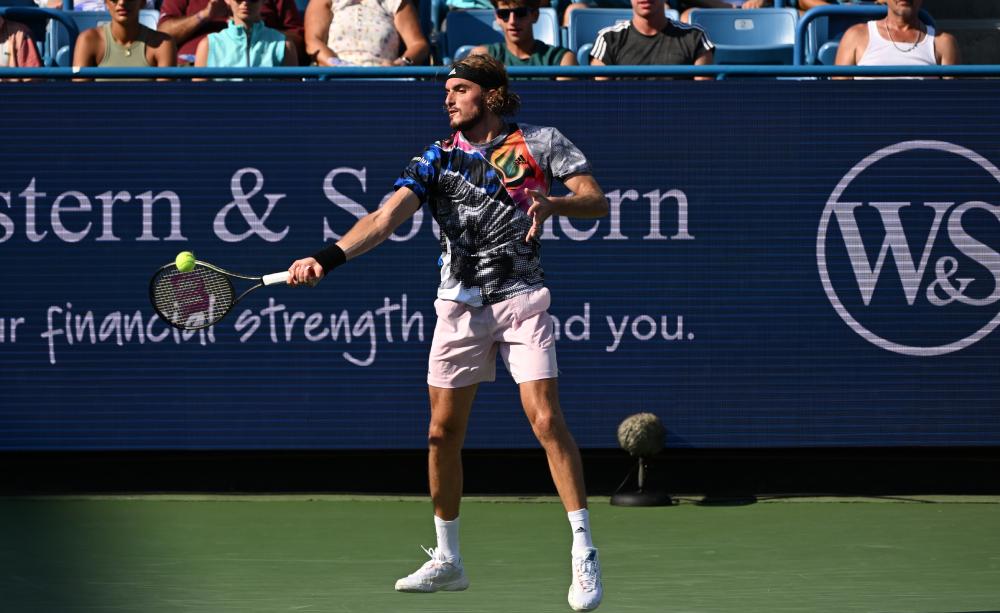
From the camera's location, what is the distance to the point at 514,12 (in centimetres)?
828

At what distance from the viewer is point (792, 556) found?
6.39 m

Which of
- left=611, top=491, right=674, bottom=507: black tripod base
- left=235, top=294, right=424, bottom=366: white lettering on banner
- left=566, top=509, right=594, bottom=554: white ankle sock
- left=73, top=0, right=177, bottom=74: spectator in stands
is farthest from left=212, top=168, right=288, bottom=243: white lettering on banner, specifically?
left=566, top=509, right=594, bottom=554: white ankle sock

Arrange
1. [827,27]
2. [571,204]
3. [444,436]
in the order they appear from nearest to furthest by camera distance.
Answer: [571,204]
[444,436]
[827,27]

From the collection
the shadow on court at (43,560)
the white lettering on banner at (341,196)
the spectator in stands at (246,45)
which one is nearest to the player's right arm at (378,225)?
the shadow on court at (43,560)

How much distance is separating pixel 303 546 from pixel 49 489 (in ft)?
6.75

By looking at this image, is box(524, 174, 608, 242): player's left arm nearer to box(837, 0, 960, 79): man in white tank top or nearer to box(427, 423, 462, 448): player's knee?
box(427, 423, 462, 448): player's knee

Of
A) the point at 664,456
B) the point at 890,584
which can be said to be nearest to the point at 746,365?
the point at 664,456

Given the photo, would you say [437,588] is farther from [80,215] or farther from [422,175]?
[80,215]

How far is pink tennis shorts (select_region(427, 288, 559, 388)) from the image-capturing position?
5199 millimetres

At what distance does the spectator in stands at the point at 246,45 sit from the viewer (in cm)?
836

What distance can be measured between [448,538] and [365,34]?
4136mm

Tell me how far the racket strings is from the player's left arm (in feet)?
3.82

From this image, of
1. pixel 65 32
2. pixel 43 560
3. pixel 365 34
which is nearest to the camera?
pixel 43 560

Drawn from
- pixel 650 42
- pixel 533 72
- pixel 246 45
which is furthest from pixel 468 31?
pixel 533 72
